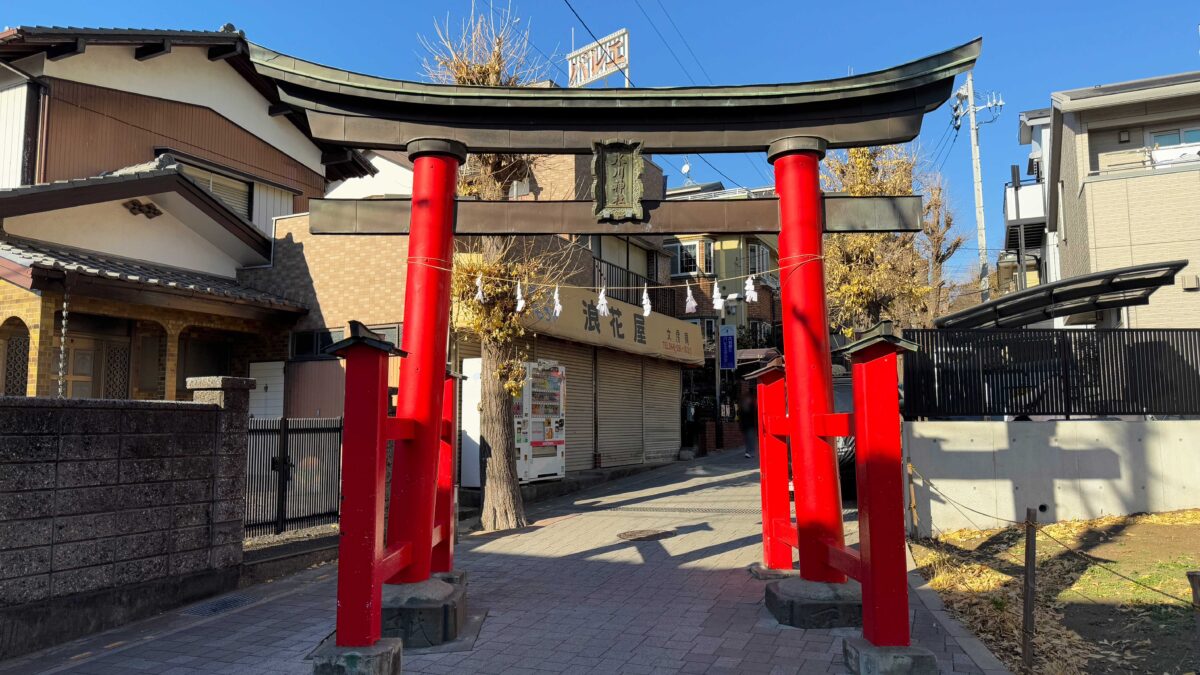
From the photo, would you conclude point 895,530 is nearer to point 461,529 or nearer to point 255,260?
point 461,529

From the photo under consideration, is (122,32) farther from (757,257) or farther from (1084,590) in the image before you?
(757,257)

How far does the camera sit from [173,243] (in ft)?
44.2

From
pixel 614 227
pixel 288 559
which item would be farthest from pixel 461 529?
pixel 614 227

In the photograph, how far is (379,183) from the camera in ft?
58.5

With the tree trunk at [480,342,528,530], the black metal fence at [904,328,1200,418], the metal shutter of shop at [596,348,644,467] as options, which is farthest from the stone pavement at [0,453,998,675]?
the metal shutter of shop at [596,348,644,467]

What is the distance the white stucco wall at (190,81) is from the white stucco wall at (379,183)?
88 centimetres

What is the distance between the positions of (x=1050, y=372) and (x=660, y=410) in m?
12.6

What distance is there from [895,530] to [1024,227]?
25863 mm

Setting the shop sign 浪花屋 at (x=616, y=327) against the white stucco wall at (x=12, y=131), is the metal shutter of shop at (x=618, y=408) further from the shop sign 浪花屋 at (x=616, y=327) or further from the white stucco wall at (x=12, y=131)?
the white stucco wall at (x=12, y=131)

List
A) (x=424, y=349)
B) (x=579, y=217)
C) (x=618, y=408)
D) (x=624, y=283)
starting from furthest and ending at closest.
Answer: (x=624, y=283), (x=618, y=408), (x=579, y=217), (x=424, y=349)

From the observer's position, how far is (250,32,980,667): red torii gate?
6633 mm

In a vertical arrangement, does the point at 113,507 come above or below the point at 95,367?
below

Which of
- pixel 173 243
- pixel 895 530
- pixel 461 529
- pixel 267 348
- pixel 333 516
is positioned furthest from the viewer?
pixel 267 348

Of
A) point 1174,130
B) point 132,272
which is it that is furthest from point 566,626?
point 1174,130
